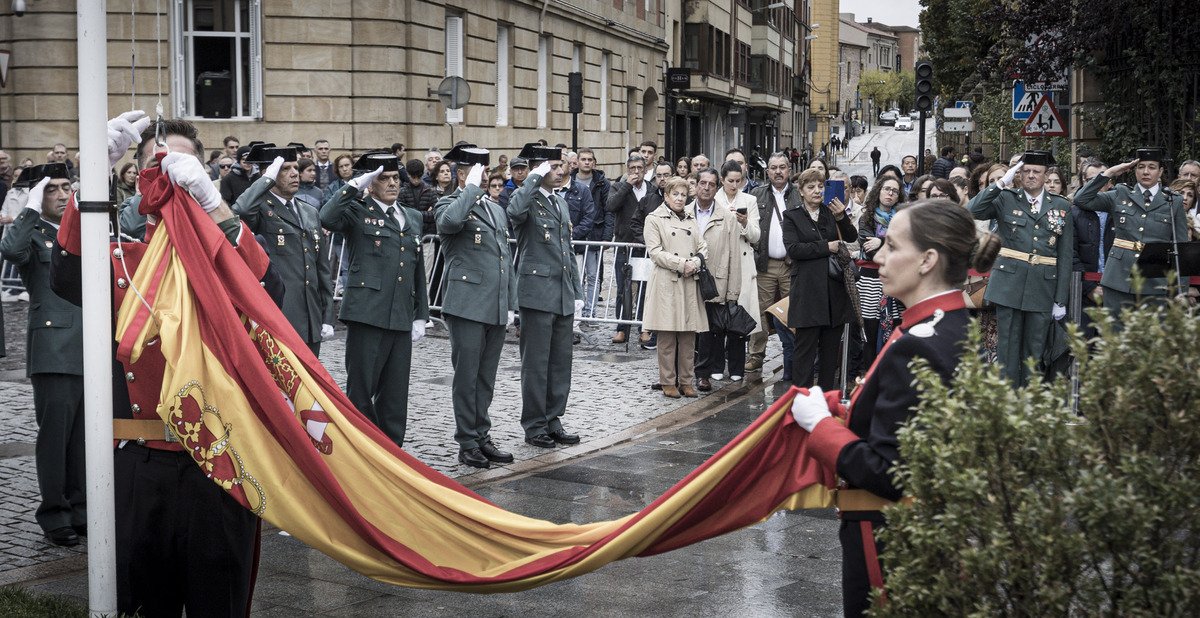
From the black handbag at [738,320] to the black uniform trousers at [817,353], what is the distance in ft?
3.73

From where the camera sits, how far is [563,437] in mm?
9375

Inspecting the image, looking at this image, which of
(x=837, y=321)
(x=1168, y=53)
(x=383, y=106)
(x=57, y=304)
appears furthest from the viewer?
(x=383, y=106)

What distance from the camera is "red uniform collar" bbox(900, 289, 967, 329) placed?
3.51 meters

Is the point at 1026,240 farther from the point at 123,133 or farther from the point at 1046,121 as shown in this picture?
the point at 1046,121

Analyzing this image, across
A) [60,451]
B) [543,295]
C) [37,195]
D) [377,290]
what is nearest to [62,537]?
[60,451]

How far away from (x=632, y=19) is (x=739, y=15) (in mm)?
21224

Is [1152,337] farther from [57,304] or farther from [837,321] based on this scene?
[837,321]

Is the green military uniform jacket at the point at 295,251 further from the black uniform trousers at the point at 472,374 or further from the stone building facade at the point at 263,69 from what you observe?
the stone building facade at the point at 263,69

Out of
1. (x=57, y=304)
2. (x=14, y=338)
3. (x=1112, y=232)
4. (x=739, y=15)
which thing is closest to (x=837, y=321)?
(x=1112, y=232)

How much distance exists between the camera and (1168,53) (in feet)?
52.4

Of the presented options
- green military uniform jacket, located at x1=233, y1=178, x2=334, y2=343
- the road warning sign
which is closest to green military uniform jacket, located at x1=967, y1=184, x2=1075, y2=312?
green military uniform jacket, located at x1=233, y1=178, x2=334, y2=343

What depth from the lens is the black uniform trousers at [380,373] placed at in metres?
8.20

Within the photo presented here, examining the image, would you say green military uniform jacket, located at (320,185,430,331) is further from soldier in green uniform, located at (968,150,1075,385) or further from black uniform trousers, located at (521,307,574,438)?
soldier in green uniform, located at (968,150,1075,385)

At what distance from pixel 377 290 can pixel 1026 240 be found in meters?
5.43
